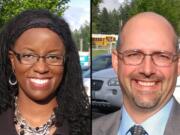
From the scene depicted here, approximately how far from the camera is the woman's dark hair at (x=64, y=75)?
202 cm

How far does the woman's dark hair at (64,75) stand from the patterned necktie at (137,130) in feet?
1.30

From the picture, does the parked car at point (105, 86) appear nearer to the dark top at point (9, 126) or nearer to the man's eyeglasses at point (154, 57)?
the dark top at point (9, 126)

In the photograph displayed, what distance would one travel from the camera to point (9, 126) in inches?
81.6

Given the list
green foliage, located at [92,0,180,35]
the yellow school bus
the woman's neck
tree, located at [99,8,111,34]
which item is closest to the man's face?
green foliage, located at [92,0,180,35]

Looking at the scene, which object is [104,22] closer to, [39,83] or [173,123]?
[39,83]

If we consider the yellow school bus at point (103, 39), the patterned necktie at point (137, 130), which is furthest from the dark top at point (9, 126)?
the yellow school bus at point (103, 39)

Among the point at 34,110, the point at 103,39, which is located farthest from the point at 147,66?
the point at 103,39

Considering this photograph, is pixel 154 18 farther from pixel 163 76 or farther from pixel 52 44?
pixel 52 44

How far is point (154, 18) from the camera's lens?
187cm

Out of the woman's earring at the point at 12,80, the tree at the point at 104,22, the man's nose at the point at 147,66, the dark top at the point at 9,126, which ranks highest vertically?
the tree at the point at 104,22

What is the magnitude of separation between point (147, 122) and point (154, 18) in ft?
1.57

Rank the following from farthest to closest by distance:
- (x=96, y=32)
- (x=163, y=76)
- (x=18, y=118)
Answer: (x=96, y=32), (x=18, y=118), (x=163, y=76)

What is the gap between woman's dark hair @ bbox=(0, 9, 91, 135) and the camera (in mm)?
2020

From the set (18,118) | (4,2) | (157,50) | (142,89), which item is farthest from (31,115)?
(4,2)
